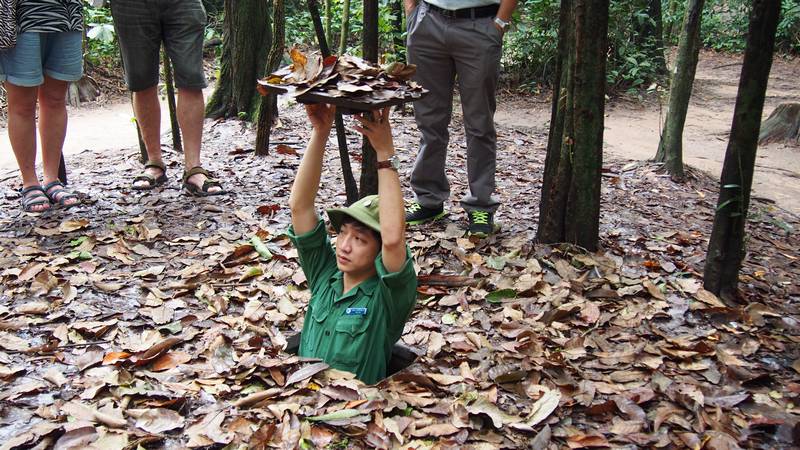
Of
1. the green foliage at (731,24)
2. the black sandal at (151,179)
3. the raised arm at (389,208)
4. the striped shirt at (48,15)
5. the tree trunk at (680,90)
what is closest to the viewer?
the raised arm at (389,208)

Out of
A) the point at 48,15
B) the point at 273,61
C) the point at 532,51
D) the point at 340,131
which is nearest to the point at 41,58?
the point at 48,15

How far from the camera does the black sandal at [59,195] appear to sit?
15.7ft

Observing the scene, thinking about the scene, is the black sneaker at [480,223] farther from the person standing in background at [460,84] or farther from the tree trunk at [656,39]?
the tree trunk at [656,39]

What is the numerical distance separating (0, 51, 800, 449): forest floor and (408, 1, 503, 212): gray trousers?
0.35m

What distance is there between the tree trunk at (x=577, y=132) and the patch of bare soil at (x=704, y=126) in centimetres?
310

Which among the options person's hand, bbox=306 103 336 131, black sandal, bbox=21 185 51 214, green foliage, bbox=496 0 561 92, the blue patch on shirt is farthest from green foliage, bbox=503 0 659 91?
the blue patch on shirt

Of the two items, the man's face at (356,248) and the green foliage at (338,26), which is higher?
the green foliage at (338,26)

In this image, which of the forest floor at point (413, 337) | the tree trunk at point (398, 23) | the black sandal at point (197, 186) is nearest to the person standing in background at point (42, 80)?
the forest floor at point (413, 337)

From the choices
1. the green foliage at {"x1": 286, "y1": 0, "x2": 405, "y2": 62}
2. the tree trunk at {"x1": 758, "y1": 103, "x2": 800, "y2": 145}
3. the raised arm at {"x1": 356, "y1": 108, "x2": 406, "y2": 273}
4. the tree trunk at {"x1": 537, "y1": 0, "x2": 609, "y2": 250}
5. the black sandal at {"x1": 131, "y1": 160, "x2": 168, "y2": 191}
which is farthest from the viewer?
the green foliage at {"x1": 286, "y1": 0, "x2": 405, "y2": 62}

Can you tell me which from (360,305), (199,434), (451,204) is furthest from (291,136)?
(199,434)

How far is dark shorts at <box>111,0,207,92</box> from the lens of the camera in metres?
4.80

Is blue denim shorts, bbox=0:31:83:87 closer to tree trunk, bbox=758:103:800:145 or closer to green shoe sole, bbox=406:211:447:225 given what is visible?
green shoe sole, bbox=406:211:447:225

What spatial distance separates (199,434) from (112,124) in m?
8.62

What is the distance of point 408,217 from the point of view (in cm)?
466
